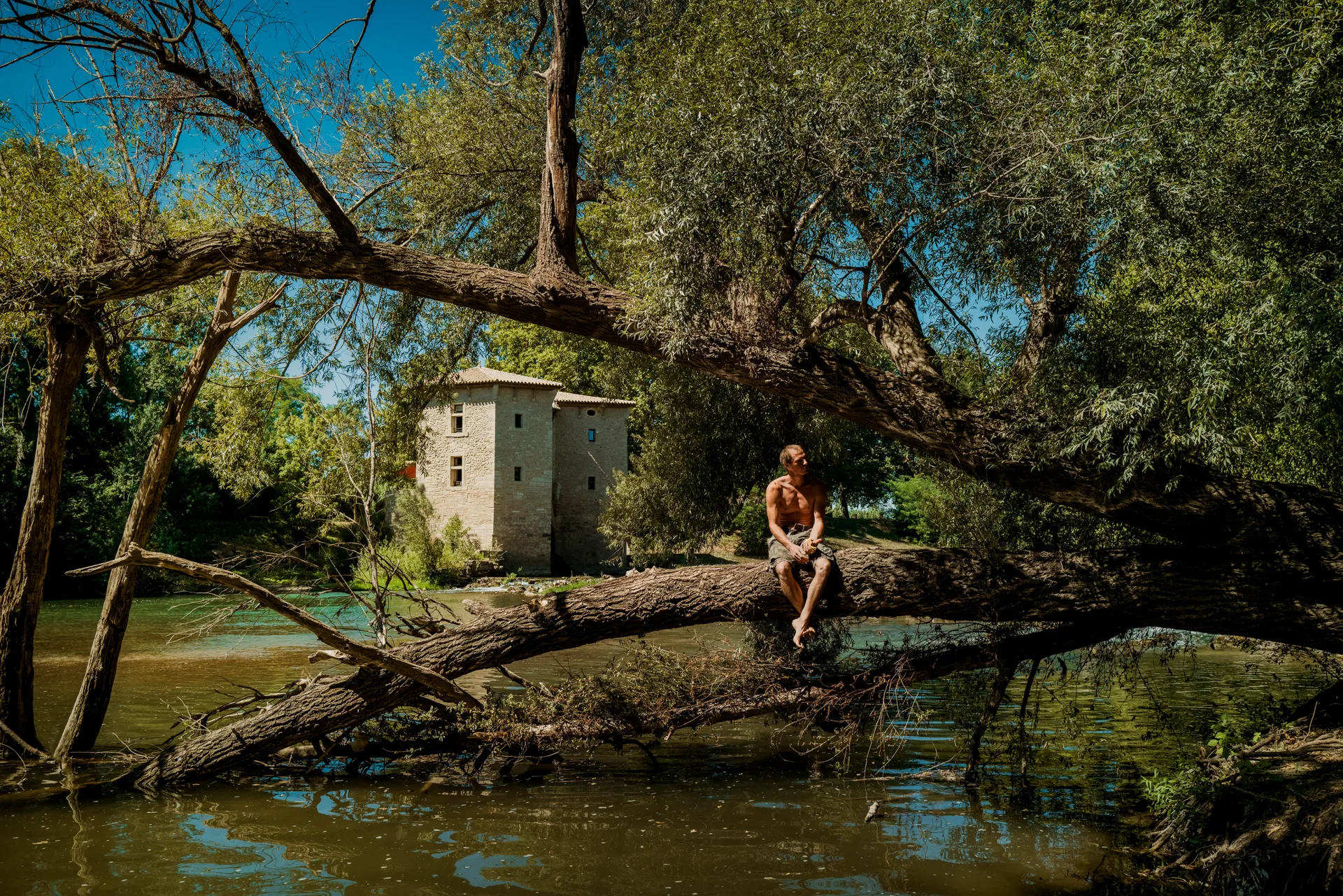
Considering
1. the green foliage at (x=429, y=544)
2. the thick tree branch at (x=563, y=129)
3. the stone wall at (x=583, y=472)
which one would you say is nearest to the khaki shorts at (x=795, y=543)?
the thick tree branch at (x=563, y=129)

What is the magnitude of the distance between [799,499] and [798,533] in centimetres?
29

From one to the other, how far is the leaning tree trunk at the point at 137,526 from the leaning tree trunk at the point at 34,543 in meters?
0.47

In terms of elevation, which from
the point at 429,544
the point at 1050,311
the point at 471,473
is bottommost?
the point at 429,544

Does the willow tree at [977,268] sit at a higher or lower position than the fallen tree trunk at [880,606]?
higher

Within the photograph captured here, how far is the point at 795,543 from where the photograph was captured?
26.5 ft

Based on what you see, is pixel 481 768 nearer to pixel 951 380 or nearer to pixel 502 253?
pixel 951 380

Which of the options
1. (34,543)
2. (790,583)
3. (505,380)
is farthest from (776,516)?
(505,380)

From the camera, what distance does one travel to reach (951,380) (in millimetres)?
10141

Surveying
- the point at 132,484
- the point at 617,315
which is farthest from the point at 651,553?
the point at 132,484

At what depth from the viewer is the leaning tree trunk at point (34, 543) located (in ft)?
28.7

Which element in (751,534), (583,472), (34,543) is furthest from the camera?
(583,472)

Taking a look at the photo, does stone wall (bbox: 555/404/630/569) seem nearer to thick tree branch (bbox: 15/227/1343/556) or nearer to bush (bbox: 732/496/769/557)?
bush (bbox: 732/496/769/557)

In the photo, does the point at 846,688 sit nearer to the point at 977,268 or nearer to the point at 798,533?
the point at 798,533

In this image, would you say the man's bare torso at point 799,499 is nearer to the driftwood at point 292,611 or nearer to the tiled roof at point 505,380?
the driftwood at point 292,611
